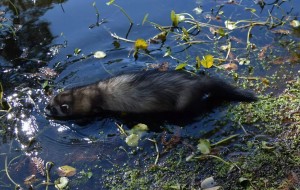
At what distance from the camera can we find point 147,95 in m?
4.03

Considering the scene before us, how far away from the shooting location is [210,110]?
3.98 metres

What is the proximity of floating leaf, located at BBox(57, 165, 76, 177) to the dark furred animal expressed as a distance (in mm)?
660

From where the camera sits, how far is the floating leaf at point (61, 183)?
3498 millimetres

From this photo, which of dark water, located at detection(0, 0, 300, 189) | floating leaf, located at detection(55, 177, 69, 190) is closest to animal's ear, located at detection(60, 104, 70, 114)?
dark water, located at detection(0, 0, 300, 189)

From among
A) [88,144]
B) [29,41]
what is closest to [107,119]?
[88,144]

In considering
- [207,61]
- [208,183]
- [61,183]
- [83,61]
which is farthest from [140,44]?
[208,183]

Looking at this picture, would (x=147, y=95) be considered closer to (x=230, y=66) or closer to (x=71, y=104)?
(x=71, y=104)

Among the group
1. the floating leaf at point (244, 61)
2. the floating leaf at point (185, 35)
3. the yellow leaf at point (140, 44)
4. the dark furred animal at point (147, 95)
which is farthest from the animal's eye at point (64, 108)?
the floating leaf at point (244, 61)

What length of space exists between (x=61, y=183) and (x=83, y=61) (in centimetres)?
157

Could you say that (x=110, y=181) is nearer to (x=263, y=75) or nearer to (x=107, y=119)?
(x=107, y=119)

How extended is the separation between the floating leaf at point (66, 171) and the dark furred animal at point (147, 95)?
66cm

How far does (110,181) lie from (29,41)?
2259 millimetres

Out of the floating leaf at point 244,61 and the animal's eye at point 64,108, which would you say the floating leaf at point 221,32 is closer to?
the floating leaf at point 244,61

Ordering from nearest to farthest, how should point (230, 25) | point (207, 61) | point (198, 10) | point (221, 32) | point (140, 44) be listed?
point (207, 61), point (140, 44), point (221, 32), point (230, 25), point (198, 10)
